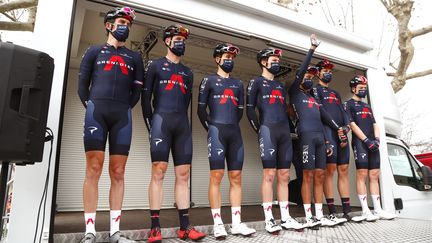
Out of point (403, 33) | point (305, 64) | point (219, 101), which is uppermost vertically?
point (403, 33)

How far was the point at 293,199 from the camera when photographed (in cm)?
626

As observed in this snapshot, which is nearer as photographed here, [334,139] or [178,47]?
[178,47]

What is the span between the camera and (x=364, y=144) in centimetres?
459

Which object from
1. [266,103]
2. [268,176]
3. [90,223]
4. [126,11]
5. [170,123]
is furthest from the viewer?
[266,103]

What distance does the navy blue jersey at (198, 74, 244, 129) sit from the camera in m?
3.49

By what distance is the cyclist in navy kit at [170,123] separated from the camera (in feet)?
9.91

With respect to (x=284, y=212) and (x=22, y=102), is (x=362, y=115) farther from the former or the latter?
(x=22, y=102)

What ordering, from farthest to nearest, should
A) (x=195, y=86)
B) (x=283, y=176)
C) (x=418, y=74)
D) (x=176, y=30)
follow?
(x=418, y=74)
(x=195, y=86)
(x=283, y=176)
(x=176, y=30)

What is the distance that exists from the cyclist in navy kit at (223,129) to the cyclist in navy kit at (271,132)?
1.01ft

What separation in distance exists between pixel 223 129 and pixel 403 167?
3588 mm

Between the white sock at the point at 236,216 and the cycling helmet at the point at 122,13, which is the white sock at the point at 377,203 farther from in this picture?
the cycling helmet at the point at 122,13

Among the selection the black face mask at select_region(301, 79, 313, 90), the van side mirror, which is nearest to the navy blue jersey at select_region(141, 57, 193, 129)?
the black face mask at select_region(301, 79, 313, 90)

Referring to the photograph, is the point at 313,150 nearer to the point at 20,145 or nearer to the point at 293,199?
the point at 293,199

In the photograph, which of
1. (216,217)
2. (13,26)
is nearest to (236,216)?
(216,217)
